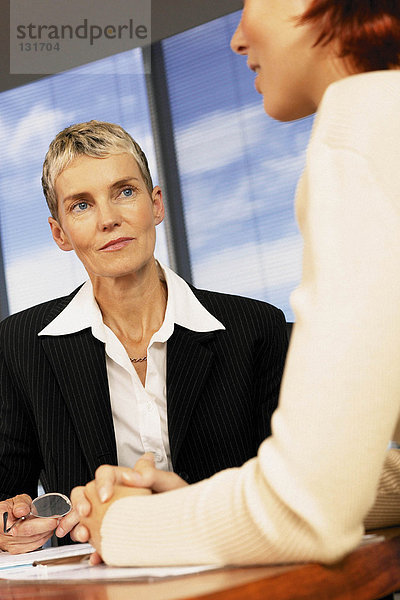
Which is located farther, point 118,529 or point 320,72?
point 320,72

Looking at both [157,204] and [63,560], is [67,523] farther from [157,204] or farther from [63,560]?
[157,204]

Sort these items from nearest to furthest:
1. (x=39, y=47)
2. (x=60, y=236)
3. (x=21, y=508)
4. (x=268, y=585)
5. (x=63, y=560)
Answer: (x=268, y=585) → (x=63, y=560) → (x=21, y=508) → (x=60, y=236) → (x=39, y=47)

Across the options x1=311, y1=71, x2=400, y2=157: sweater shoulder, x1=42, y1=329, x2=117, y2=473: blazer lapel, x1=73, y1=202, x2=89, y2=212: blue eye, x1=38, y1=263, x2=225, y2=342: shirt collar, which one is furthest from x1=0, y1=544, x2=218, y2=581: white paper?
x1=73, y1=202, x2=89, y2=212: blue eye

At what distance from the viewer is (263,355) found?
70.6 inches

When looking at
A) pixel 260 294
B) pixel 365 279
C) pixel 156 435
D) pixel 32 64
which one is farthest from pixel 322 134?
pixel 32 64

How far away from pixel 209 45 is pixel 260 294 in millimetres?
1824

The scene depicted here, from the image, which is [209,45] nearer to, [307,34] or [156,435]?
[156,435]

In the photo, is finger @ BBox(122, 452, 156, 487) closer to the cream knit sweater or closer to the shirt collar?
the cream knit sweater

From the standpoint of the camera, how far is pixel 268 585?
56 centimetres

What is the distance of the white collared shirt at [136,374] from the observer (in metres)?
1.68

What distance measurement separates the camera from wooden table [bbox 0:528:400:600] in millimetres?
549

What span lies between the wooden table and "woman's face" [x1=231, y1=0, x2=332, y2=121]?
0.50 meters

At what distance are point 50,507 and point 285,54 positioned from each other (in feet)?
2.89

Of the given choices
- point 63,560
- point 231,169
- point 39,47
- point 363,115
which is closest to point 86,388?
point 63,560
